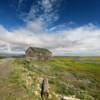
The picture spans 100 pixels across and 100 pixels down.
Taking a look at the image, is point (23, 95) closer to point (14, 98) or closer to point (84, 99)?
point (14, 98)

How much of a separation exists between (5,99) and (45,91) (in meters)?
4.82

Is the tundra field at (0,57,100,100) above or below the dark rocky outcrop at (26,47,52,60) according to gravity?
below

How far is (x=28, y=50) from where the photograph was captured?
8888 centimetres

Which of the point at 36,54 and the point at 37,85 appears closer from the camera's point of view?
the point at 37,85

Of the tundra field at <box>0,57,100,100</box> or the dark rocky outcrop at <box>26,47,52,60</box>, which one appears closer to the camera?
the tundra field at <box>0,57,100,100</box>

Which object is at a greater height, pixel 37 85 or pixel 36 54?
pixel 36 54

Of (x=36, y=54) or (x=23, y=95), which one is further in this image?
(x=36, y=54)

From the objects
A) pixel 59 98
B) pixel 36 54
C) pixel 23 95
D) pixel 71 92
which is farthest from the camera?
pixel 36 54

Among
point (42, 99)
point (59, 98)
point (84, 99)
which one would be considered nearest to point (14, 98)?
point (42, 99)

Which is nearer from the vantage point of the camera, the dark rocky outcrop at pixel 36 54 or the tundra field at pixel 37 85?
the tundra field at pixel 37 85

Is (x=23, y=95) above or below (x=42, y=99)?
above

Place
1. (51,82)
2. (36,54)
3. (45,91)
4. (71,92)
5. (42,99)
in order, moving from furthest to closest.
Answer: (36,54) < (51,82) < (71,92) < (45,91) < (42,99)

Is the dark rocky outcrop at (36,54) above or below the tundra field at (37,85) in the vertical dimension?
above

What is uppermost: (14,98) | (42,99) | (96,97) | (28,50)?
(28,50)
